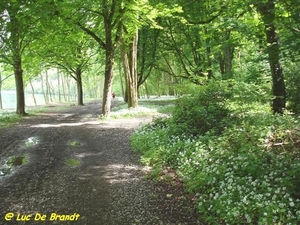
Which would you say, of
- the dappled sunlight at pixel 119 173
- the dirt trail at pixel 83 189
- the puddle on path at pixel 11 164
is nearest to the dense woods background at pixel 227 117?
the dappled sunlight at pixel 119 173

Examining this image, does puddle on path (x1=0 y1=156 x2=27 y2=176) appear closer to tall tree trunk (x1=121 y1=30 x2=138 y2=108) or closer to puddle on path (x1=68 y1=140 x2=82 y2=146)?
puddle on path (x1=68 y1=140 x2=82 y2=146)

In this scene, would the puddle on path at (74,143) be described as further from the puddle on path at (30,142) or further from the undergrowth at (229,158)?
the undergrowth at (229,158)

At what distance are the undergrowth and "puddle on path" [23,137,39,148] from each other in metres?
3.87

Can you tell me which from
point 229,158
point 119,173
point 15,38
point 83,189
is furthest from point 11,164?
point 15,38

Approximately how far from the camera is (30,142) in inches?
431

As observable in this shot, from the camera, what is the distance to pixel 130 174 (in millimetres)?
7441

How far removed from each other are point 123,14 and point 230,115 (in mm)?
9095

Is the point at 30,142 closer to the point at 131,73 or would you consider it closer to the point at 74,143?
the point at 74,143

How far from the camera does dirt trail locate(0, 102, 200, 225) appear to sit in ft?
17.4

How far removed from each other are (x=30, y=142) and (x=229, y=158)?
798 cm

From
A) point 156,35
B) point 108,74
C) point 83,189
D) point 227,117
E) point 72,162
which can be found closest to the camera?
point 83,189

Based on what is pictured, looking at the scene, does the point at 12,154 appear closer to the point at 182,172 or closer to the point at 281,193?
the point at 182,172

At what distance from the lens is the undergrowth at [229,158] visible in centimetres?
468

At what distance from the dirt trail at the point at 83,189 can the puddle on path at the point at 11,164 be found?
0.15 m
